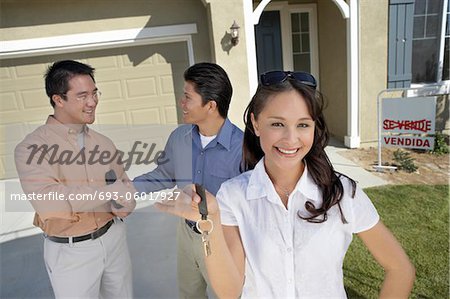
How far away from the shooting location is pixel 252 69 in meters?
5.13

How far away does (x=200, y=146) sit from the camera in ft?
6.07

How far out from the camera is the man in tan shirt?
4.88ft

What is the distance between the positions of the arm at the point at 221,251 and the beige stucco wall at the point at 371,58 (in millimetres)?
5165

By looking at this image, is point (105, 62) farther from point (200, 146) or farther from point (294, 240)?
point (294, 240)

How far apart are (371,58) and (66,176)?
17.6 feet

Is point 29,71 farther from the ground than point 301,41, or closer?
closer

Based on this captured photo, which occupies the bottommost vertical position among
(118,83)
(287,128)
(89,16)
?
(287,128)

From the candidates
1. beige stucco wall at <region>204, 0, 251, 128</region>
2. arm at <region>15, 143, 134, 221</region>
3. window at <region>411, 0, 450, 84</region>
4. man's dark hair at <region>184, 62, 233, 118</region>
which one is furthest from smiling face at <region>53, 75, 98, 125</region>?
window at <region>411, 0, 450, 84</region>

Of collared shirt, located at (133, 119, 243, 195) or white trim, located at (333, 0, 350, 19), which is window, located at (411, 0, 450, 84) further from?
collared shirt, located at (133, 119, 243, 195)

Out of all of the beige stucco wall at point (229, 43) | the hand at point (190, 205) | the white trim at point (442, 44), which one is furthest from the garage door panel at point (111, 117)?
the white trim at point (442, 44)

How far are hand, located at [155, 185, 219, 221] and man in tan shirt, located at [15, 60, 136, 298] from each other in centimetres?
54

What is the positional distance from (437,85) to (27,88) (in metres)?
7.07

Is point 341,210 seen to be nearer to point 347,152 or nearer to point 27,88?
point 347,152

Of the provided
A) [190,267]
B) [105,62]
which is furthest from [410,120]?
[105,62]
